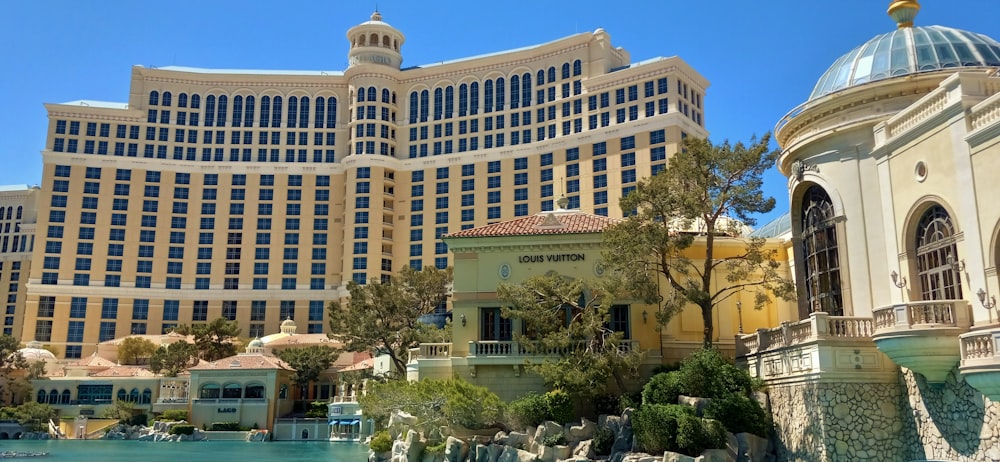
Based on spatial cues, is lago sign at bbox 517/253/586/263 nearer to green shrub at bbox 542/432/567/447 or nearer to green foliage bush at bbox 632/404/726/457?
green shrub at bbox 542/432/567/447

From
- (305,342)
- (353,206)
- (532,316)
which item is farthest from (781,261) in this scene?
(353,206)

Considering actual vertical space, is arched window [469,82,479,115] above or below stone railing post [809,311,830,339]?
above

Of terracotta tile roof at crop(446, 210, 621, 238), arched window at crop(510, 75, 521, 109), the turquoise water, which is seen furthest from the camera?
arched window at crop(510, 75, 521, 109)

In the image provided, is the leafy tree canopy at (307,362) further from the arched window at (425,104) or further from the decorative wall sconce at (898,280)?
the decorative wall sconce at (898,280)

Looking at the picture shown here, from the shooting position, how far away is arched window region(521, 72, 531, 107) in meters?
103

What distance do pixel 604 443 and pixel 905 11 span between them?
1826 centimetres

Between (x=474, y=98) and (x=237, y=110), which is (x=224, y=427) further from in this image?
(x=237, y=110)

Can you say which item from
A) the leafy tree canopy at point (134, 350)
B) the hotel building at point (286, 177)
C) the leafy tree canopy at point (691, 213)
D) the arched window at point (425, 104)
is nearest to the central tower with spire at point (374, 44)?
the hotel building at point (286, 177)

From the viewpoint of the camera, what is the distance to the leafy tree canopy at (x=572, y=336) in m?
29.9

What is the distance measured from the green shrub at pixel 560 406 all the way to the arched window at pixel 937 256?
41.3 ft

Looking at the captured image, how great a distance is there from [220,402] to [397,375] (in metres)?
31.3

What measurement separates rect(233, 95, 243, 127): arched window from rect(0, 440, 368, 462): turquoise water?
2055 inches

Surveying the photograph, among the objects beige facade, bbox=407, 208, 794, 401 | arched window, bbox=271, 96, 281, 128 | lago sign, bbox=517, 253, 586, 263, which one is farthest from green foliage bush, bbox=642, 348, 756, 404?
arched window, bbox=271, 96, 281, 128

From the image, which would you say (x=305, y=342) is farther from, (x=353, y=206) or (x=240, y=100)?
(x=240, y=100)
